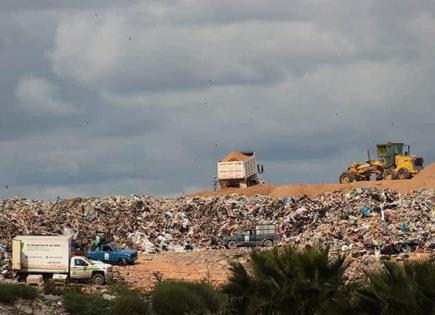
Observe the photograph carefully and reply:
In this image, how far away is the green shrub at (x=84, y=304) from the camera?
26000 mm

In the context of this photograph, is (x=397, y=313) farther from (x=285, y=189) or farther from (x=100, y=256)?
(x=285, y=189)

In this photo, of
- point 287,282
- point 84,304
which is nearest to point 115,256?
point 84,304

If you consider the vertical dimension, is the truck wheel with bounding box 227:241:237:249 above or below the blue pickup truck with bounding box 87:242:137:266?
above

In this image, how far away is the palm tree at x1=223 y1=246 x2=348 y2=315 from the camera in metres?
17.2

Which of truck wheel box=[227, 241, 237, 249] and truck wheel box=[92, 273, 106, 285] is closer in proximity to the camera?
truck wheel box=[92, 273, 106, 285]

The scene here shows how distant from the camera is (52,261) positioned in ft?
110

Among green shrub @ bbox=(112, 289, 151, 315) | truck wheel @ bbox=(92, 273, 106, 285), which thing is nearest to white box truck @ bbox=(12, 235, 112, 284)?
truck wheel @ bbox=(92, 273, 106, 285)

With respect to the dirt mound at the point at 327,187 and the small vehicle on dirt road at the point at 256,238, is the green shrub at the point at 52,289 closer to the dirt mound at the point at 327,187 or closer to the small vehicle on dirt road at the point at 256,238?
the small vehicle on dirt road at the point at 256,238

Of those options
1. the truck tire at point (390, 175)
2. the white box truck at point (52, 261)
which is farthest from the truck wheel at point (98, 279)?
the truck tire at point (390, 175)

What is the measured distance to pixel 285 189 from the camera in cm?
6062

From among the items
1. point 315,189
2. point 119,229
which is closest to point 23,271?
point 119,229

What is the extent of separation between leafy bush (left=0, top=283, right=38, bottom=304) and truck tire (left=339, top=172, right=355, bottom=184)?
3410 cm

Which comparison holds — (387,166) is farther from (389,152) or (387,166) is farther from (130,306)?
(130,306)

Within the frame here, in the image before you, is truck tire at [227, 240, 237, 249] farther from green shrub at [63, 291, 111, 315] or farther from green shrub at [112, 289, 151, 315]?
green shrub at [112, 289, 151, 315]
